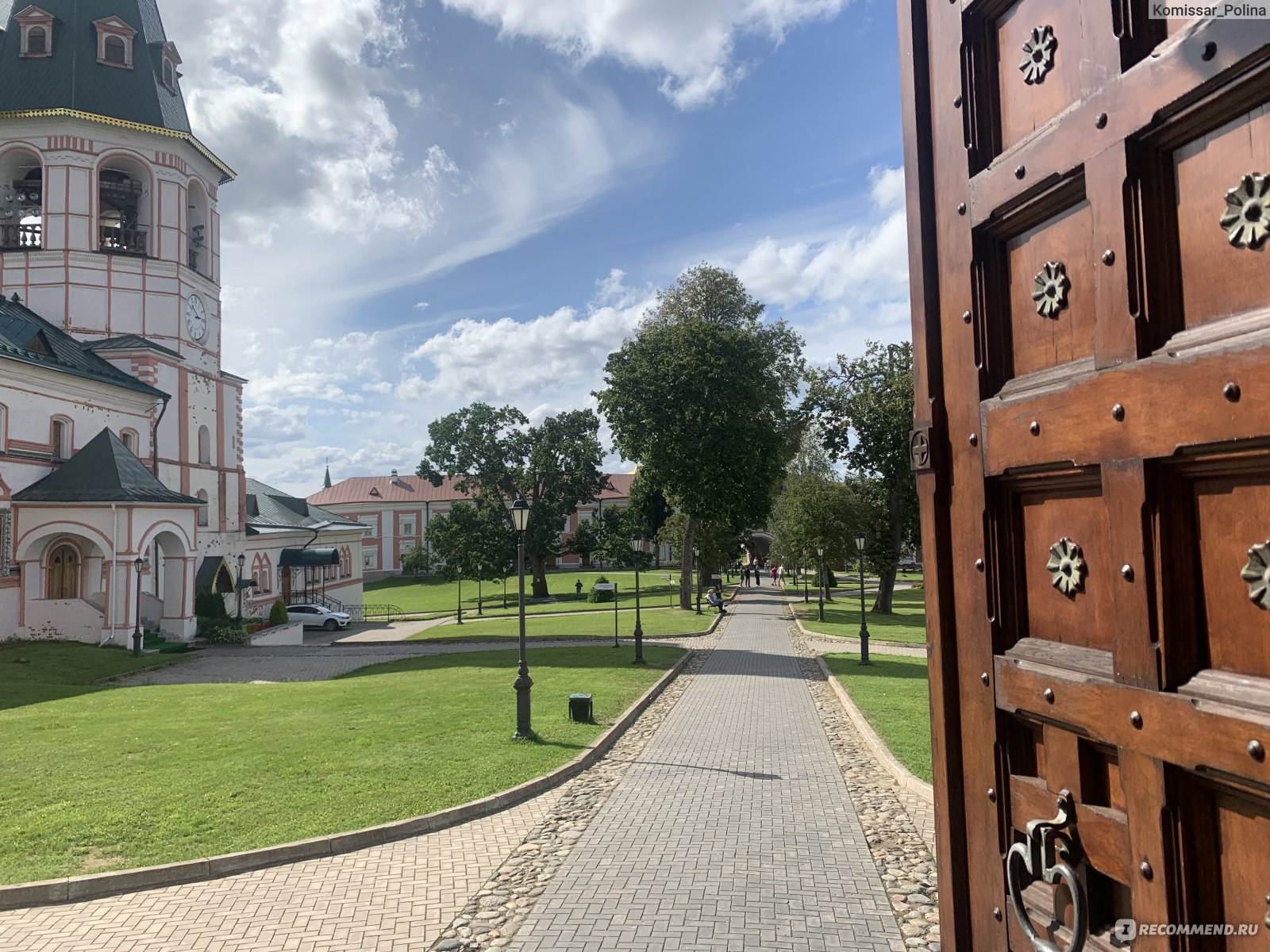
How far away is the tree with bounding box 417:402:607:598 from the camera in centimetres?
4728

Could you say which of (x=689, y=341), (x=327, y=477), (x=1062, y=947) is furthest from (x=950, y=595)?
(x=327, y=477)

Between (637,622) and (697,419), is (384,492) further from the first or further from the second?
(637,622)

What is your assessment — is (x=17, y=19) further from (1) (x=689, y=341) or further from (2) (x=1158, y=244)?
(2) (x=1158, y=244)

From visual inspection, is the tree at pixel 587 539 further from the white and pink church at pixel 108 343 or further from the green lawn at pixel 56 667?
the green lawn at pixel 56 667

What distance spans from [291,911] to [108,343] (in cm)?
3084

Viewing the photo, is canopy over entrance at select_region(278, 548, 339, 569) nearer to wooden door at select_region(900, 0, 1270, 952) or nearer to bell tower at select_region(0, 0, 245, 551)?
bell tower at select_region(0, 0, 245, 551)

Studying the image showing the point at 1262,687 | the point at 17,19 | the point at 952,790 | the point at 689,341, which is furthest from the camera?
the point at 689,341

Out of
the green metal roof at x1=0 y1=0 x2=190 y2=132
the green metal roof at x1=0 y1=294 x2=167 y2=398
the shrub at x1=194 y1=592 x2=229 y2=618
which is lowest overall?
the shrub at x1=194 y1=592 x2=229 y2=618

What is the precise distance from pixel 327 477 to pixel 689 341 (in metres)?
91.0

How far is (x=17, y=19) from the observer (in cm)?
3114

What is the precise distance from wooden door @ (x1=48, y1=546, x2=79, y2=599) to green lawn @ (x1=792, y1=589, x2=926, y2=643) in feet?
81.8

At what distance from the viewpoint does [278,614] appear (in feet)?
117

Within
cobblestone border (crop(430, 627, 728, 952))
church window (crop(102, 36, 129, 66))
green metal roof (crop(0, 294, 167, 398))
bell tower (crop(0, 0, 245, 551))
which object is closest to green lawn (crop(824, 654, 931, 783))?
cobblestone border (crop(430, 627, 728, 952))

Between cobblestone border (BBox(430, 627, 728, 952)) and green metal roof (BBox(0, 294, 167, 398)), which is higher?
green metal roof (BBox(0, 294, 167, 398))
